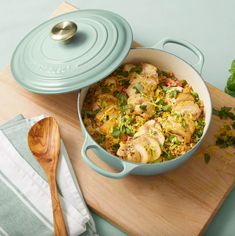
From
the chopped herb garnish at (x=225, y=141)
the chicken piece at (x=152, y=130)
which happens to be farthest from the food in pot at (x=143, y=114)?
the chopped herb garnish at (x=225, y=141)

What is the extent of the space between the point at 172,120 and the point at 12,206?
48 centimetres

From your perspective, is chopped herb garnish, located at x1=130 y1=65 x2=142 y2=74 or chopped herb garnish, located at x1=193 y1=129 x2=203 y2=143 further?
chopped herb garnish, located at x1=130 y1=65 x2=142 y2=74

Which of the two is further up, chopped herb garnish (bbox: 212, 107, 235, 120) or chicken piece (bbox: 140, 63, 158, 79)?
chicken piece (bbox: 140, 63, 158, 79)

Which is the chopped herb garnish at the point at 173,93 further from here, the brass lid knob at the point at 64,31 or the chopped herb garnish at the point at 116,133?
the brass lid knob at the point at 64,31

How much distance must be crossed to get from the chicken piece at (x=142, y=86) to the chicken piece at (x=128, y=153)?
7.1 inches

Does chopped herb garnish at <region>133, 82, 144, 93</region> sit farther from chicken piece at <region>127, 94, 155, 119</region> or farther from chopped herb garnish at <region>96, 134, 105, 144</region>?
chopped herb garnish at <region>96, 134, 105, 144</region>

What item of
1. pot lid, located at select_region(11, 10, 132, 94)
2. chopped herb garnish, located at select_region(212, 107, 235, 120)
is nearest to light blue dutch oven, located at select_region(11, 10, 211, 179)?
pot lid, located at select_region(11, 10, 132, 94)

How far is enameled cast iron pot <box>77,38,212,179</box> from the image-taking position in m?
1.21

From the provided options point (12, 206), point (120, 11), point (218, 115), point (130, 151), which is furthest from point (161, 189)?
point (120, 11)

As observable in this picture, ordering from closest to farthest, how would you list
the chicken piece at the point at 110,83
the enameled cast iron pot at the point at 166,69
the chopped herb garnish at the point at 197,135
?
the enameled cast iron pot at the point at 166,69 → the chopped herb garnish at the point at 197,135 → the chicken piece at the point at 110,83

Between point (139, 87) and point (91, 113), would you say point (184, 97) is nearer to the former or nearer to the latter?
point (139, 87)

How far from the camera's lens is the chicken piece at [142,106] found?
4.43ft

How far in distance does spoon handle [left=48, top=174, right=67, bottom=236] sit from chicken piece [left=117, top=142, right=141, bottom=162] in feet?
0.65

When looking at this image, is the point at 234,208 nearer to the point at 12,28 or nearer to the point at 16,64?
the point at 16,64
